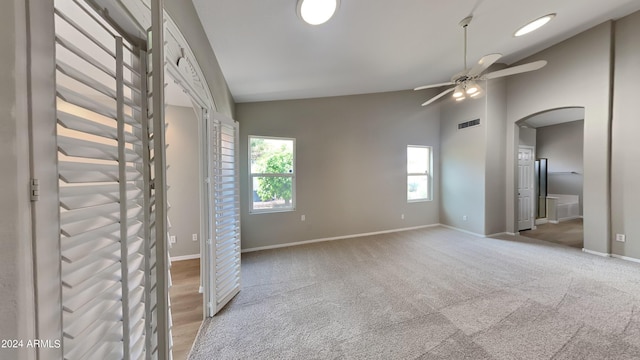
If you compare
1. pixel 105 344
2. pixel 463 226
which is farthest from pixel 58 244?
pixel 463 226

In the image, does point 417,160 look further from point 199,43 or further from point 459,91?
point 199,43

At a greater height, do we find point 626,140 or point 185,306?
point 626,140

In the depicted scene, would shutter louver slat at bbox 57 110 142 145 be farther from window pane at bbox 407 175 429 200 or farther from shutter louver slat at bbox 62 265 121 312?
window pane at bbox 407 175 429 200

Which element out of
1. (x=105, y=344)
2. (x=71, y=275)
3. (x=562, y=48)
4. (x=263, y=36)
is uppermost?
(x=562, y=48)

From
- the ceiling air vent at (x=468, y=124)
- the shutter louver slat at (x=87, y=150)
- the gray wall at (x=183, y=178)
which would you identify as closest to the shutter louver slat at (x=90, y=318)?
the shutter louver slat at (x=87, y=150)

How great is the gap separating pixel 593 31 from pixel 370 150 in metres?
3.83

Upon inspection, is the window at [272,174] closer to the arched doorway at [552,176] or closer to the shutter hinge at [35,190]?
the shutter hinge at [35,190]

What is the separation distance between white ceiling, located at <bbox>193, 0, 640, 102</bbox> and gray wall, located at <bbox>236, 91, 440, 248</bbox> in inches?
18.3

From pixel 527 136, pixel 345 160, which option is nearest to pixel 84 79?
pixel 345 160

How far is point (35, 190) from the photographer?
53 cm

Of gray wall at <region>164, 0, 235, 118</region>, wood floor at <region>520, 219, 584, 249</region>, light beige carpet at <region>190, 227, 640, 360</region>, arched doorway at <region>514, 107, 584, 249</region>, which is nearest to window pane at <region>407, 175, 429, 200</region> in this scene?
arched doorway at <region>514, 107, 584, 249</region>

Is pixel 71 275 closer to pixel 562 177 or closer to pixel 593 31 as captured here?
pixel 593 31

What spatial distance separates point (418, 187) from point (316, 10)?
14.8ft

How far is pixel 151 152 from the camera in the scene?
94 centimetres
